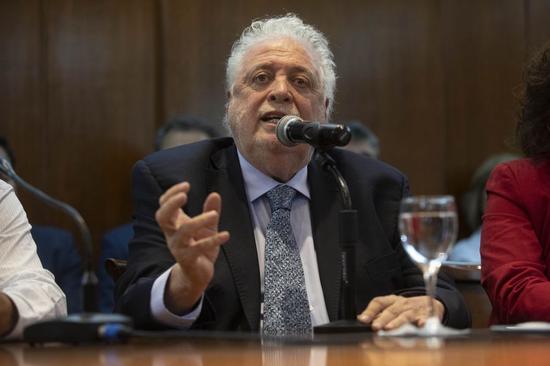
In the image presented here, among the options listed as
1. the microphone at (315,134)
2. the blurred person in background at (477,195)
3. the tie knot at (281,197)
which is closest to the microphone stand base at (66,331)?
the microphone at (315,134)

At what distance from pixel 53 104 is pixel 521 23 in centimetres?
274

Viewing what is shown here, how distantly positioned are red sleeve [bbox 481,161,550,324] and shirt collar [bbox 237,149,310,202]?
52cm

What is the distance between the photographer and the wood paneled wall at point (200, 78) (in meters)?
5.54

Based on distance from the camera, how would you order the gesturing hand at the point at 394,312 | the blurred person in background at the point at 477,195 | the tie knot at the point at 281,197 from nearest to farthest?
1. the gesturing hand at the point at 394,312
2. the tie knot at the point at 281,197
3. the blurred person in background at the point at 477,195

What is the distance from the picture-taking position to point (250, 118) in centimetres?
313

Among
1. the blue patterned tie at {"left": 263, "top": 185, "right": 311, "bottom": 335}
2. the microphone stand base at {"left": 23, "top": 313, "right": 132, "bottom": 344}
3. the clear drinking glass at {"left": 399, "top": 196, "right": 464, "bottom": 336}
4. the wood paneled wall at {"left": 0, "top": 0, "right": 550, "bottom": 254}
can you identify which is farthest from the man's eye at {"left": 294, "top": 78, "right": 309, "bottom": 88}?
the wood paneled wall at {"left": 0, "top": 0, "right": 550, "bottom": 254}

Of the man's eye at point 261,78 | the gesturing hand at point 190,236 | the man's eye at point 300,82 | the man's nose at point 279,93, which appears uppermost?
the man's eye at point 261,78

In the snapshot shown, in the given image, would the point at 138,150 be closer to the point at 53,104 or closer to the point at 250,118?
the point at 53,104

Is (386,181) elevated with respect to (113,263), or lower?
elevated

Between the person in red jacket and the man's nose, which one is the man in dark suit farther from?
the person in red jacket

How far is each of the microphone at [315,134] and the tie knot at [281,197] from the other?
0.99 feet

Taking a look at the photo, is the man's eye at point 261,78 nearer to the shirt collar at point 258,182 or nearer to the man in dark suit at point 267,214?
the man in dark suit at point 267,214

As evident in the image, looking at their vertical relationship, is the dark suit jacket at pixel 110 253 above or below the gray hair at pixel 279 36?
below

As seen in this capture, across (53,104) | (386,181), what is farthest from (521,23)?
(386,181)
